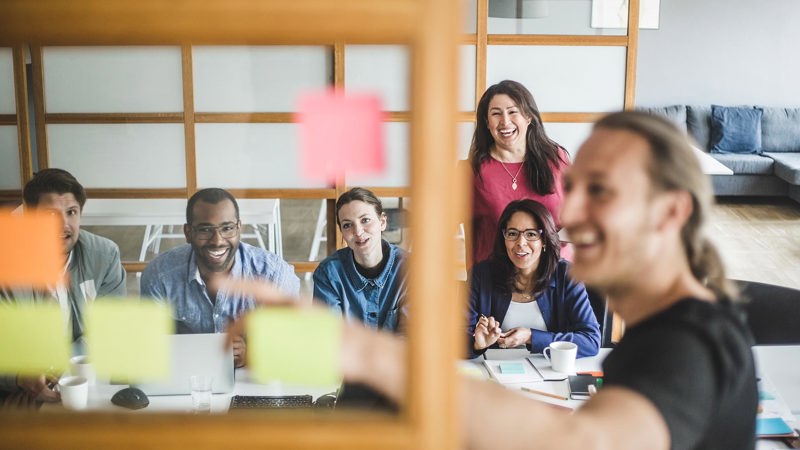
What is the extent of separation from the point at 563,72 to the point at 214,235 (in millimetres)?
3175

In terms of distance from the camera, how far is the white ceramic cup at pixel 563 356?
2127mm

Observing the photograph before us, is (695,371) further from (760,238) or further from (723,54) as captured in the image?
(723,54)

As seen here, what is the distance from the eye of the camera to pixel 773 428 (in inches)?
68.9

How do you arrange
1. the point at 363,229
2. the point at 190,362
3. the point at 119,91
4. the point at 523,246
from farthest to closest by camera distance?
1. the point at 119,91
2. the point at 523,246
3. the point at 363,229
4. the point at 190,362

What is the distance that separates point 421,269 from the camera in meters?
0.38

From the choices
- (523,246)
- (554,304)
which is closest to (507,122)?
(523,246)

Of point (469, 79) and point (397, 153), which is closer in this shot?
point (397, 153)

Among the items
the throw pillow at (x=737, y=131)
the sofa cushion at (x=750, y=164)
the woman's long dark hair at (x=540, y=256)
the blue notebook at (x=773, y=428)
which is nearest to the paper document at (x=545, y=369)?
the woman's long dark hair at (x=540, y=256)

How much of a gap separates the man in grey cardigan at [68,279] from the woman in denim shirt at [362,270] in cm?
17

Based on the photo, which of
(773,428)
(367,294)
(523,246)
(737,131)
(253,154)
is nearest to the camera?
(367,294)

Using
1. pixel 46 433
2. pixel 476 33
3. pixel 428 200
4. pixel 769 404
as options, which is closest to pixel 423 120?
pixel 428 200

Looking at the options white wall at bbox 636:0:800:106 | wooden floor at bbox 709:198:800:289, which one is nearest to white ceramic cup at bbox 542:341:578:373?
wooden floor at bbox 709:198:800:289

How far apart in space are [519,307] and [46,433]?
6.79ft

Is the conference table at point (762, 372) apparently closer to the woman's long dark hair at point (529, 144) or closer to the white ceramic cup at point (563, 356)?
the white ceramic cup at point (563, 356)
